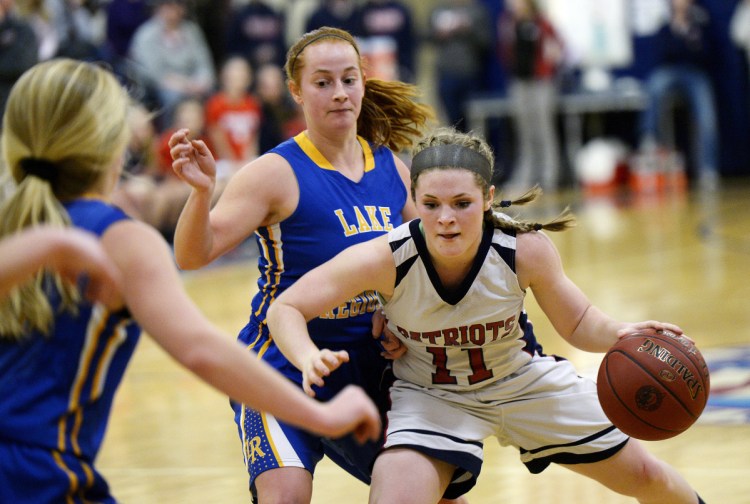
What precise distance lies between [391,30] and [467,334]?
12413 mm

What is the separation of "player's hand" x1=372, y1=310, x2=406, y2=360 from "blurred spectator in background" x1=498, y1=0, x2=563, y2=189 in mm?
12637

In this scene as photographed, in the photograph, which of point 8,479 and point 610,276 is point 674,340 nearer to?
point 8,479

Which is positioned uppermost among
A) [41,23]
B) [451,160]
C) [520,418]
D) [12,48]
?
[41,23]

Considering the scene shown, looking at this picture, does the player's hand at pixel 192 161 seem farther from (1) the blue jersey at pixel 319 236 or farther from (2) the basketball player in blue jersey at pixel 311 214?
(1) the blue jersey at pixel 319 236

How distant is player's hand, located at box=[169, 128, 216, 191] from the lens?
3598mm

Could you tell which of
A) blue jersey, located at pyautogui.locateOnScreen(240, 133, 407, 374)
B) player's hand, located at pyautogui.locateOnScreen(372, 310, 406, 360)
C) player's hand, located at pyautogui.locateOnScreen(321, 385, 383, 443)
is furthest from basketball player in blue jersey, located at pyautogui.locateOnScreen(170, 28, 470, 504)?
player's hand, located at pyautogui.locateOnScreen(321, 385, 383, 443)

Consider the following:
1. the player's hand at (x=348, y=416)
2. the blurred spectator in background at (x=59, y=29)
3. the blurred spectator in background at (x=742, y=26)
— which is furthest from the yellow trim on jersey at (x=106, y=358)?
the blurred spectator in background at (x=742, y=26)

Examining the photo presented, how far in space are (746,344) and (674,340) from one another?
3.25 m

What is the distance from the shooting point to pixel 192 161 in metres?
3.63

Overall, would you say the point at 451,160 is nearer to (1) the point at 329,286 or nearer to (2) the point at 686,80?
(1) the point at 329,286

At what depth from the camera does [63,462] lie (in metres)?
2.49

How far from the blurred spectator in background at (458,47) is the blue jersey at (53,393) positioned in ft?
46.1

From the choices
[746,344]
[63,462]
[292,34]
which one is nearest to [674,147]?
[292,34]

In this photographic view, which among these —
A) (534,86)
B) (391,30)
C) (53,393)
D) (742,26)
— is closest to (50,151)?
(53,393)
